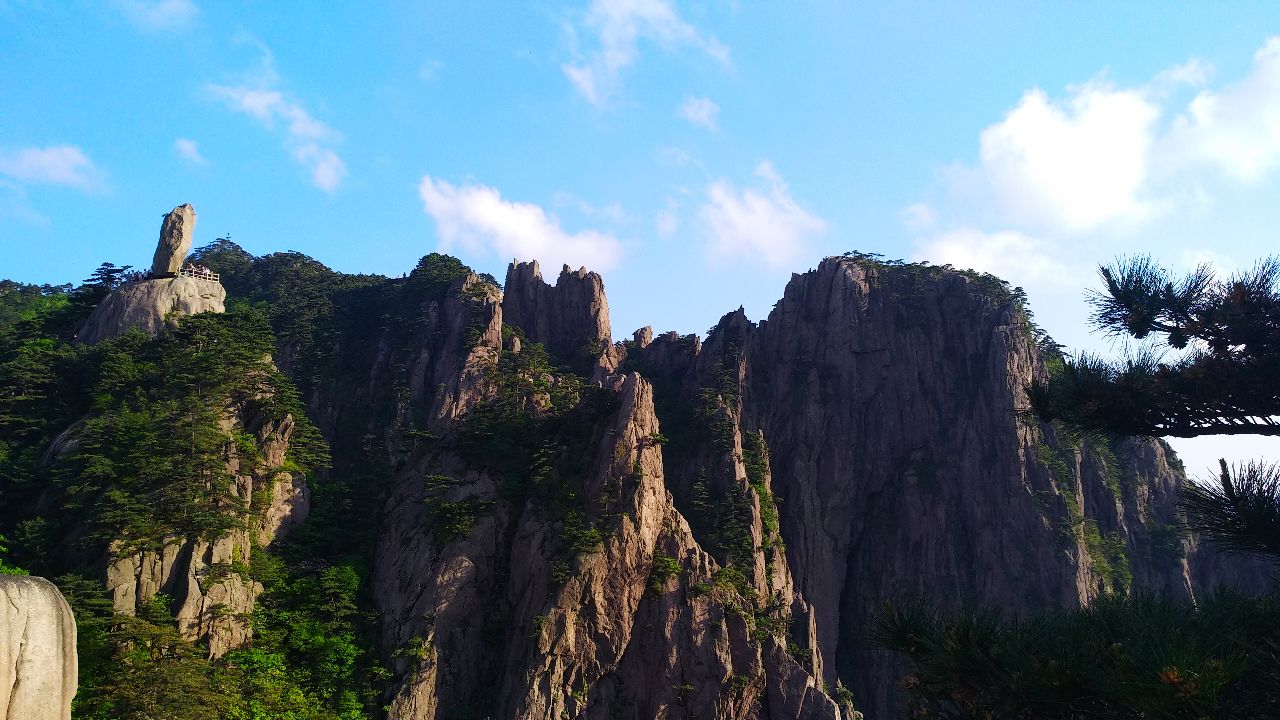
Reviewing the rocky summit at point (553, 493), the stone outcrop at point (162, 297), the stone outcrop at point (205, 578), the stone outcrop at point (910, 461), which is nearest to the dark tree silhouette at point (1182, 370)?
the rocky summit at point (553, 493)

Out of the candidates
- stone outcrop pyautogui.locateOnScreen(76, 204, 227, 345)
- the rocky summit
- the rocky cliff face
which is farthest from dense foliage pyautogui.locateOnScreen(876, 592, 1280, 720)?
stone outcrop pyautogui.locateOnScreen(76, 204, 227, 345)

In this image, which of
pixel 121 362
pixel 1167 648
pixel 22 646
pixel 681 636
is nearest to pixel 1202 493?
pixel 1167 648

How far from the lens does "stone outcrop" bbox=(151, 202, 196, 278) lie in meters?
48.9

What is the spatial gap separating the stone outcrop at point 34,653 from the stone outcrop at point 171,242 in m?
39.8

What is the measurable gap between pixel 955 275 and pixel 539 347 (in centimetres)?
3279

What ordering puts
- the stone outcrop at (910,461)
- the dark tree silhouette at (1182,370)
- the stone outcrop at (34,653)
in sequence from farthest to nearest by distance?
the stone outcrop at (910,461) → the stone outcrop at (34,653) → the dark tree silhouette at (1182,370)

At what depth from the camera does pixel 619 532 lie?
40219 millimetres

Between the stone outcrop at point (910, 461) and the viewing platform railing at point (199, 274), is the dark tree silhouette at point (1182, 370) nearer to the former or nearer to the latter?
the stone outcrop at point (910, 461)

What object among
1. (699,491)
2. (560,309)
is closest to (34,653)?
(699,491)

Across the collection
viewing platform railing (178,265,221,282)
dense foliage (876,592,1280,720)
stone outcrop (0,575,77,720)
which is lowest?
stone outcrop (0,575,77,720)

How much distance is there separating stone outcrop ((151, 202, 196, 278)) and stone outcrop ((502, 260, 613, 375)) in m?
21.1

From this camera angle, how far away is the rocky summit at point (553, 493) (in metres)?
33.7

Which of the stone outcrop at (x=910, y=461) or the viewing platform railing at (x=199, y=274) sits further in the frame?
the stone outcrop at (x=910, y=461)

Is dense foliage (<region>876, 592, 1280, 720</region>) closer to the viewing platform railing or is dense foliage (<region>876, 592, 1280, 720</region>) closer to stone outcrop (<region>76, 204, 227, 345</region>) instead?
stone outcrop (<region>76, 204, 227, 345</region>)
